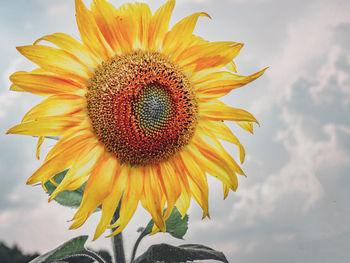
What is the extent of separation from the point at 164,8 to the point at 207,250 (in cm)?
143

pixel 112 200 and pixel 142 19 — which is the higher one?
pixel 142 19

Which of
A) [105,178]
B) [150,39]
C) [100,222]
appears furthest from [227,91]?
[100,222]

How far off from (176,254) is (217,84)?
39.2 inches

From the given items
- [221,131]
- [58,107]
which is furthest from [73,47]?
[221,131]

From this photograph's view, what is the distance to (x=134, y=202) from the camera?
209 centimetres

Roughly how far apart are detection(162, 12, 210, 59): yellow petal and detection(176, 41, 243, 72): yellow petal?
1.8 inches

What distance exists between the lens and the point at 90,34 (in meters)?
2.08

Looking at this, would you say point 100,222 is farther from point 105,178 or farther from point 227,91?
point 227,91

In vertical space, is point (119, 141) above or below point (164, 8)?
below

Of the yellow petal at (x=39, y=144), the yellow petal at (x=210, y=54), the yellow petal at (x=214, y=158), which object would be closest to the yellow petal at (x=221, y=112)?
the yellow petal at (x=214, y=158)

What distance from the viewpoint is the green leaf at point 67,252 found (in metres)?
2.13

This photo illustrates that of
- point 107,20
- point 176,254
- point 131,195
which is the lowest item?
point 176,254

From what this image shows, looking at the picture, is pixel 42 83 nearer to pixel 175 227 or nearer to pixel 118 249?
pixel 118 249

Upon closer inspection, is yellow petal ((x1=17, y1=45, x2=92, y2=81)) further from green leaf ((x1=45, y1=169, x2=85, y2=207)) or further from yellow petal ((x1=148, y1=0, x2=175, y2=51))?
green leaf ((x1=45, y1=169, x2=85, y2=207))
